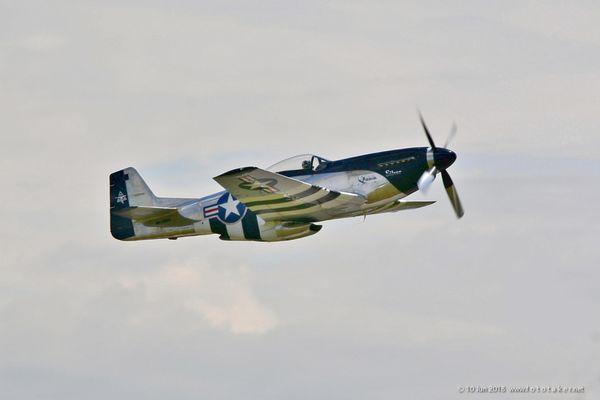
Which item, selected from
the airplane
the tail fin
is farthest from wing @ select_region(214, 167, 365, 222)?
the tail fin

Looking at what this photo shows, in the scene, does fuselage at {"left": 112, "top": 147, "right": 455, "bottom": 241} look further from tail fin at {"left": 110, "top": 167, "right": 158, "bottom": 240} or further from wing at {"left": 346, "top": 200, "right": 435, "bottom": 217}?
→ tail fin at {"left": 110, "top": 167, "right": 158, "bottom": 240}

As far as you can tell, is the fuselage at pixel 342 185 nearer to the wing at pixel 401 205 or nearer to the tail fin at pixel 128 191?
the wing at pixel 401 205

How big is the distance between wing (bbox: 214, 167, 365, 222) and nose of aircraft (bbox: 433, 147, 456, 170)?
7.66 feet

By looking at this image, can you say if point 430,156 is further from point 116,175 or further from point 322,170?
point 116,175

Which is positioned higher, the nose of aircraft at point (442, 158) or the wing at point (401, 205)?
the nose of aircraft at point (442, 158)

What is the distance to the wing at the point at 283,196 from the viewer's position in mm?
38562

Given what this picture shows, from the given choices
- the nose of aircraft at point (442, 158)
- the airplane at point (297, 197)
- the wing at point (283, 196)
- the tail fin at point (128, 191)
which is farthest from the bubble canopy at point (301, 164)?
the tail fin at point (128, 191)

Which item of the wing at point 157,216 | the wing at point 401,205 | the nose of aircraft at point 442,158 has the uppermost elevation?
the nose of aircraft at point 442,158

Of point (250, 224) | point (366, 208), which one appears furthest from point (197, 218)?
point (366, 208)

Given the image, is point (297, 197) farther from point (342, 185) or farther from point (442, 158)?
point (442, 158)

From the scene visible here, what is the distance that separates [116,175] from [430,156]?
10719 mm

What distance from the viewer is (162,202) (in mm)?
45031

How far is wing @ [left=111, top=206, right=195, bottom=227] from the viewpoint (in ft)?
140

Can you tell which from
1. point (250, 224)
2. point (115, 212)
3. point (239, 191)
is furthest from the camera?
point (115, 212)
